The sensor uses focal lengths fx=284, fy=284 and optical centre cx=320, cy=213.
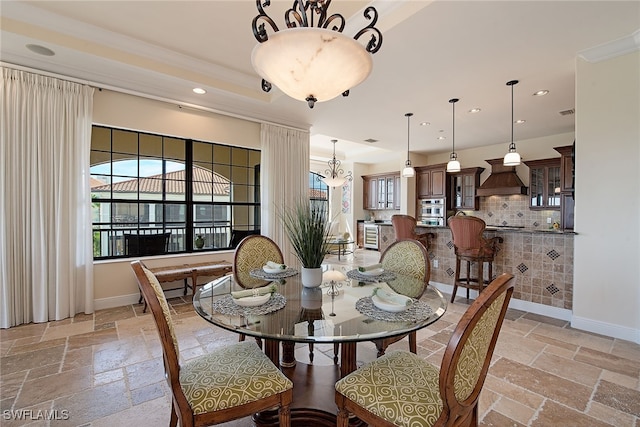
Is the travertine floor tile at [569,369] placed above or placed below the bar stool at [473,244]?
below

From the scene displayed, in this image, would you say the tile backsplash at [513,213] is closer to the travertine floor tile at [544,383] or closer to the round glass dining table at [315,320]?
the travertine floor tile at [544,383]

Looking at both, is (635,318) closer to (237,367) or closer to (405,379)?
(405,379)

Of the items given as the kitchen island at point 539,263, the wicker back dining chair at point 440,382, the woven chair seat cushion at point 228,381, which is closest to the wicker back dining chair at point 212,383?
the woven chair seat cushion at point 228,381

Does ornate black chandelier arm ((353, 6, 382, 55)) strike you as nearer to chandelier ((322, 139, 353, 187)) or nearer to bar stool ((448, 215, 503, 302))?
bar stool ((448, 215, 503, 302))

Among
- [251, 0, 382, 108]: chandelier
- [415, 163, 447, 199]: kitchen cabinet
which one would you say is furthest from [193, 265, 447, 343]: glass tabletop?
[415, 163, 447, 199]: kitchen cabinet

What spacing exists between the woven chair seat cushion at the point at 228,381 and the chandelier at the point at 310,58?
5.20 ft

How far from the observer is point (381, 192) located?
895cm

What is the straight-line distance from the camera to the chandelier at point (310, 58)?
1.51 m

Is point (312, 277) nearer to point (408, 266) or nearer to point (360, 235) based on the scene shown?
point (408, 266)

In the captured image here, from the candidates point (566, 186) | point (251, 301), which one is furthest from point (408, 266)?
point (566, 186)

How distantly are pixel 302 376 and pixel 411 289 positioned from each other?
939 mm

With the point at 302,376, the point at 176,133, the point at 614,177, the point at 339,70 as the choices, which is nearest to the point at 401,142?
the point at 614,177

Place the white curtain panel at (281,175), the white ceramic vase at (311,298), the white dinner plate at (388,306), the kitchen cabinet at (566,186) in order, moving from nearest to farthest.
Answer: the white dinner plate at (388,306), the white ceramic vase at (311,298), the white curtain panel at (281,175), the kitchen cabinet at (566,186)

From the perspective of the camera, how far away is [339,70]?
167 cm
